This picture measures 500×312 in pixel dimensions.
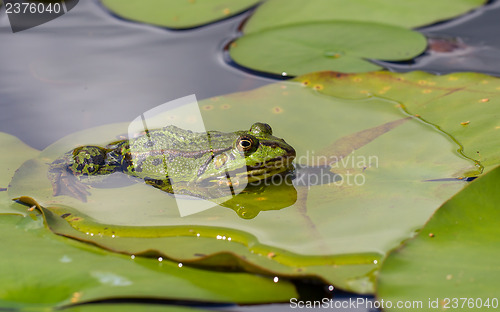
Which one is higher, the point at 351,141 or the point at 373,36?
the point at 373,36

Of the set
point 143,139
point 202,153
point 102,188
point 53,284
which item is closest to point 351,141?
point 202,153

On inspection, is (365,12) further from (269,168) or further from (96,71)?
(96,71)

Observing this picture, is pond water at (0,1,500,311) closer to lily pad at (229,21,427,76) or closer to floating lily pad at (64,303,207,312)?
lily pad at (229,21,427,76)

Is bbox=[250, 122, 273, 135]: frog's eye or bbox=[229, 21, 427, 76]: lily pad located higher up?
bbox=[229, 21, 427, 76]: lily pad

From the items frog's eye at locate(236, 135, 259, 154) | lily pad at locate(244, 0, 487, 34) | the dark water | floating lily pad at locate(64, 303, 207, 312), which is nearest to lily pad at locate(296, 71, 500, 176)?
the dark water

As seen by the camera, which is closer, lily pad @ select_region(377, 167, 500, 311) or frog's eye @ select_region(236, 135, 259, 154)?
lily pad @ select_region(377, 167, 500, 311)

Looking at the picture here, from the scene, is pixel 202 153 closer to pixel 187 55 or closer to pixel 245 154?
pixel 245 154
